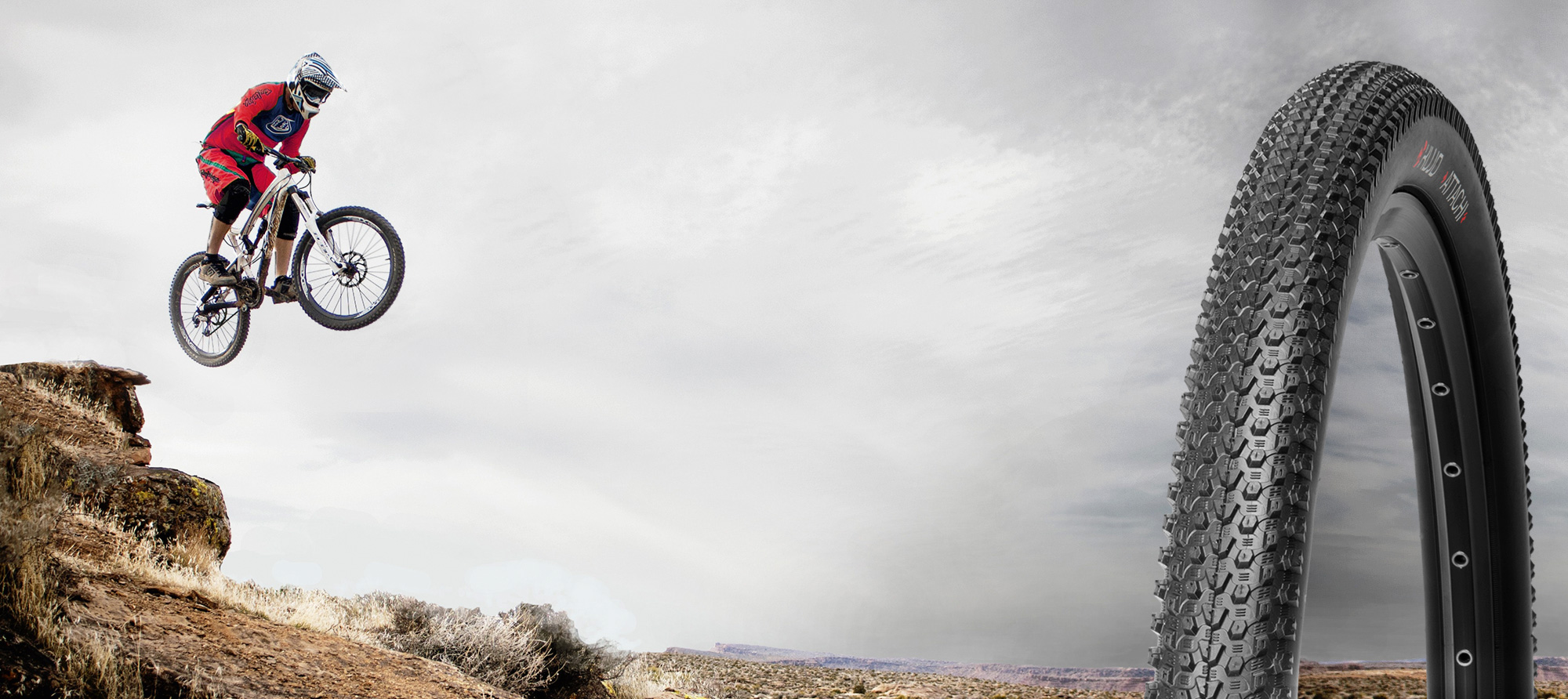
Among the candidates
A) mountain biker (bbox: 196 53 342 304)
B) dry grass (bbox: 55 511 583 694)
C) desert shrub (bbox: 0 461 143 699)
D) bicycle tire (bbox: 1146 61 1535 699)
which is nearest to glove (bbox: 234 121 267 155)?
mountain biker (bbox: 196 53 342 304)

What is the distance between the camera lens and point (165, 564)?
5594 mm

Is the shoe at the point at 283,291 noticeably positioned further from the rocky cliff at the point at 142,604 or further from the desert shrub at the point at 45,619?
the desert shrub at the point at 45,619

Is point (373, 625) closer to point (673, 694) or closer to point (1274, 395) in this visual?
point (673, 694)

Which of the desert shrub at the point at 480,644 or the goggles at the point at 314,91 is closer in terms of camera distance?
the desert shrub at the point at 480,644

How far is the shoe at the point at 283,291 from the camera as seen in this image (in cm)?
666

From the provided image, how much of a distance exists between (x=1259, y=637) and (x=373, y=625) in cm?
632

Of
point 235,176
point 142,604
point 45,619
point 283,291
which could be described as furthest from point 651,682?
point 235,176

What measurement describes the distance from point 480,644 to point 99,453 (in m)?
3.35

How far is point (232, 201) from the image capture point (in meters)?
6.76

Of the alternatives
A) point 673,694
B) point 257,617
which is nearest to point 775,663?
point 673,694

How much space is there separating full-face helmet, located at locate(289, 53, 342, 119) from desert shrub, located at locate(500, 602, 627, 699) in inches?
160

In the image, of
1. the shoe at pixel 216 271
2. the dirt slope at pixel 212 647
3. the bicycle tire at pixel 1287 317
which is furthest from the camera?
the shoe at pixel 216 271

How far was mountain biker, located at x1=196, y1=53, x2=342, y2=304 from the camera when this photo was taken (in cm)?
656

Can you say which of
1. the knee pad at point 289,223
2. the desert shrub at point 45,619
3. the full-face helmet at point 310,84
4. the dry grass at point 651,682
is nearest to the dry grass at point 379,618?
the dry grass at point 651,682
